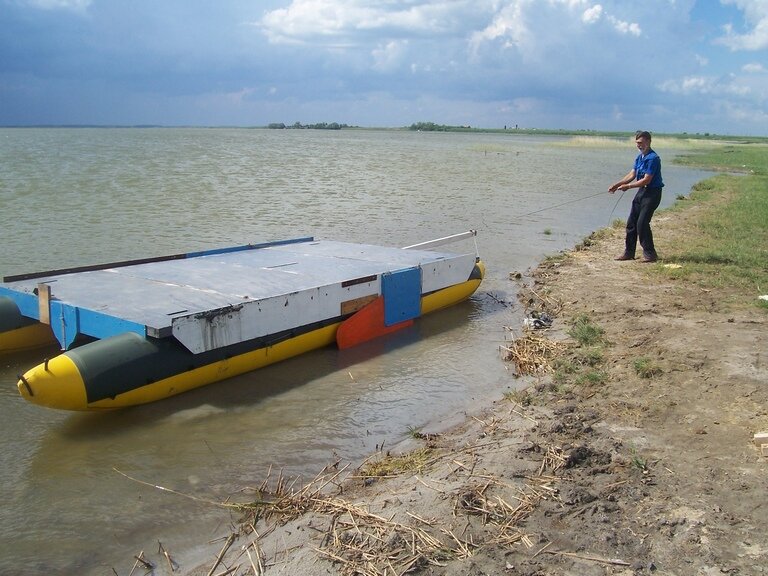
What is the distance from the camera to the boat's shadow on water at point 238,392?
6.07m

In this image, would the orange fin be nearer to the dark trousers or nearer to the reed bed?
the reed bed

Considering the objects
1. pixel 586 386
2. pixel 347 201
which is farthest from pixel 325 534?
pixel 347 201

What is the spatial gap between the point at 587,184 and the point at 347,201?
16603mm

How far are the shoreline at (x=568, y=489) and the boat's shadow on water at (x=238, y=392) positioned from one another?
A: 1644 millimetres

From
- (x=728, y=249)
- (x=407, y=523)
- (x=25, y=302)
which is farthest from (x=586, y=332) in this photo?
(x=25, y=302)

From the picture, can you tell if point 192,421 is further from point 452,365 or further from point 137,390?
point 452,365

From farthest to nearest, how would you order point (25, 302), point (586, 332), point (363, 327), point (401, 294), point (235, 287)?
point (401, 294) → point (363, 327) → point (586, 332) → point (235, 287) → point (25, 302)

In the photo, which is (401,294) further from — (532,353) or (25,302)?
(25,302)

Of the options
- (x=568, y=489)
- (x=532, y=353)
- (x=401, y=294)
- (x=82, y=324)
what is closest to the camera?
(x=568, y=489)

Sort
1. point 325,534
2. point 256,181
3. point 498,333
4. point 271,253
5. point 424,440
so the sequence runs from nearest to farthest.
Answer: point 325,534 < point 424,440 < point 498,333 < point 271,253 < point 256,181

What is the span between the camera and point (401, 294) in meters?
9.21

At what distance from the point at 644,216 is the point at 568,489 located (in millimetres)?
8257

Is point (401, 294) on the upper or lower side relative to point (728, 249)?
lower

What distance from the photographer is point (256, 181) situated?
94.9 feet
